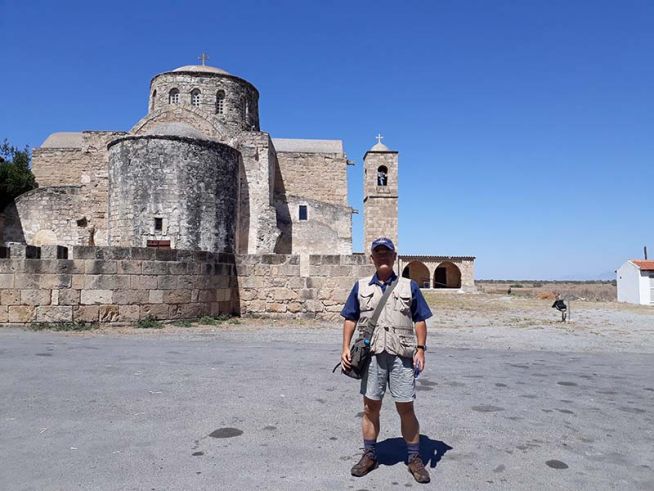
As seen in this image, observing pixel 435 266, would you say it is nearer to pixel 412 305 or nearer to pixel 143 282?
pixel 143 282

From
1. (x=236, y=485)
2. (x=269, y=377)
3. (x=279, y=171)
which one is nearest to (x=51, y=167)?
(x=279, y=171)

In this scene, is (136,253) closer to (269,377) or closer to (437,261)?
(269,377)

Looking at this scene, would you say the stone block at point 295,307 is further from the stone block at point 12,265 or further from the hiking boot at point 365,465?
the hiking boot at point 365,465

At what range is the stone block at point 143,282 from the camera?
10203 millimetres

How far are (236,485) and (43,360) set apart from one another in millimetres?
4551

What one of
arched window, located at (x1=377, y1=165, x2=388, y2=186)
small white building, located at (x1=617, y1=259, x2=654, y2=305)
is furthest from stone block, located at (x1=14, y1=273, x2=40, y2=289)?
small white building, located at (x1=617, y1=259, x2=654, y2=305)

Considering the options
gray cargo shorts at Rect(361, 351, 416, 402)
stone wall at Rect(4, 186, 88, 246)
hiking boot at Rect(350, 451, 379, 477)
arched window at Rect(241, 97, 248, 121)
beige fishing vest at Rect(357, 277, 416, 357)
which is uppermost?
arched window at Rect(241, 97, 248, 121)

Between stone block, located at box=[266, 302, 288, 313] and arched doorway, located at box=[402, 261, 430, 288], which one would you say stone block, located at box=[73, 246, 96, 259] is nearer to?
stone block, located at box=[266, 302, 288, 313]

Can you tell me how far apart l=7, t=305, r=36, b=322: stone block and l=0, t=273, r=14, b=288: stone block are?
416mm

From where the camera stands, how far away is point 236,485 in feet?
9.32

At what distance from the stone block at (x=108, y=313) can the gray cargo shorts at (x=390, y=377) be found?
8148 mm

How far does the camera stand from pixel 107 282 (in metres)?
10.0

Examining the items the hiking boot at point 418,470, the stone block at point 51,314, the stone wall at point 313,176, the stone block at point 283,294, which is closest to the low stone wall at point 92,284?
the stone block at point 51,314

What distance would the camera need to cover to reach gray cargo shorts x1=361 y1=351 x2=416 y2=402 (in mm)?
3170
